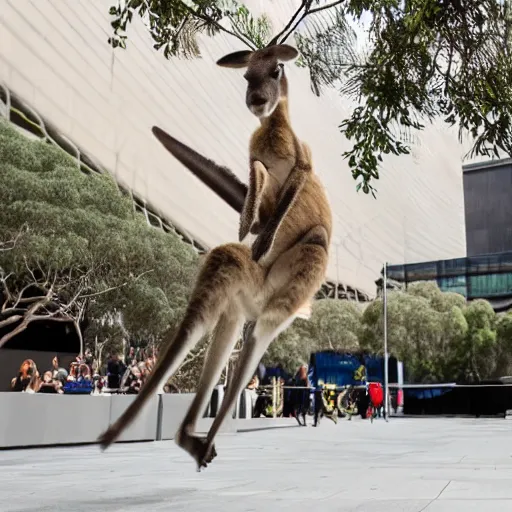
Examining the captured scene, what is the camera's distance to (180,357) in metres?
5.87

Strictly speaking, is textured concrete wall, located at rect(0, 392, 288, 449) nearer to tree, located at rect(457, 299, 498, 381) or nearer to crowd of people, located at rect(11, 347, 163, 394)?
crowd of people, located at rect(11, 347, 163, 394)

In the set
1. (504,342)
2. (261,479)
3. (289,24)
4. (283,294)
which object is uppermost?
(504,342)

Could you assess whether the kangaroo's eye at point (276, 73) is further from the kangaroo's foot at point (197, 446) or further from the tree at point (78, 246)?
the tree at point (78, 246)

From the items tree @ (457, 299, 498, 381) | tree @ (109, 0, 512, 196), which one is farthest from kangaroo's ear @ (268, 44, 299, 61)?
tree @ (457, 299, 498, 381)

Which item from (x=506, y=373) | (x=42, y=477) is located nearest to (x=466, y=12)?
(x=42, y=477)

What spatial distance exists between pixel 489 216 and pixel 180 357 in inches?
207

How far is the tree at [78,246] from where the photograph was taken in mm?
16281

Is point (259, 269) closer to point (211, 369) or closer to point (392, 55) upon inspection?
point (211, 369)

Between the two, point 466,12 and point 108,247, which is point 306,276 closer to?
point 466,12

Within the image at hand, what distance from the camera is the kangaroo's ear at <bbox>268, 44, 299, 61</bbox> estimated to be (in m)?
6.23

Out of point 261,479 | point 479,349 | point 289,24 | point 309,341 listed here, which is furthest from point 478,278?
point 289,24

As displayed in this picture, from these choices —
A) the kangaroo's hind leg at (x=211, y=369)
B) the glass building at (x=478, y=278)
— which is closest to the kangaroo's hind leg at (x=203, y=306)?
the kangaroo's hind leg at (x=211, y=369)

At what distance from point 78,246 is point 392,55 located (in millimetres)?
10459

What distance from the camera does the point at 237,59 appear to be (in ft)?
21.0
